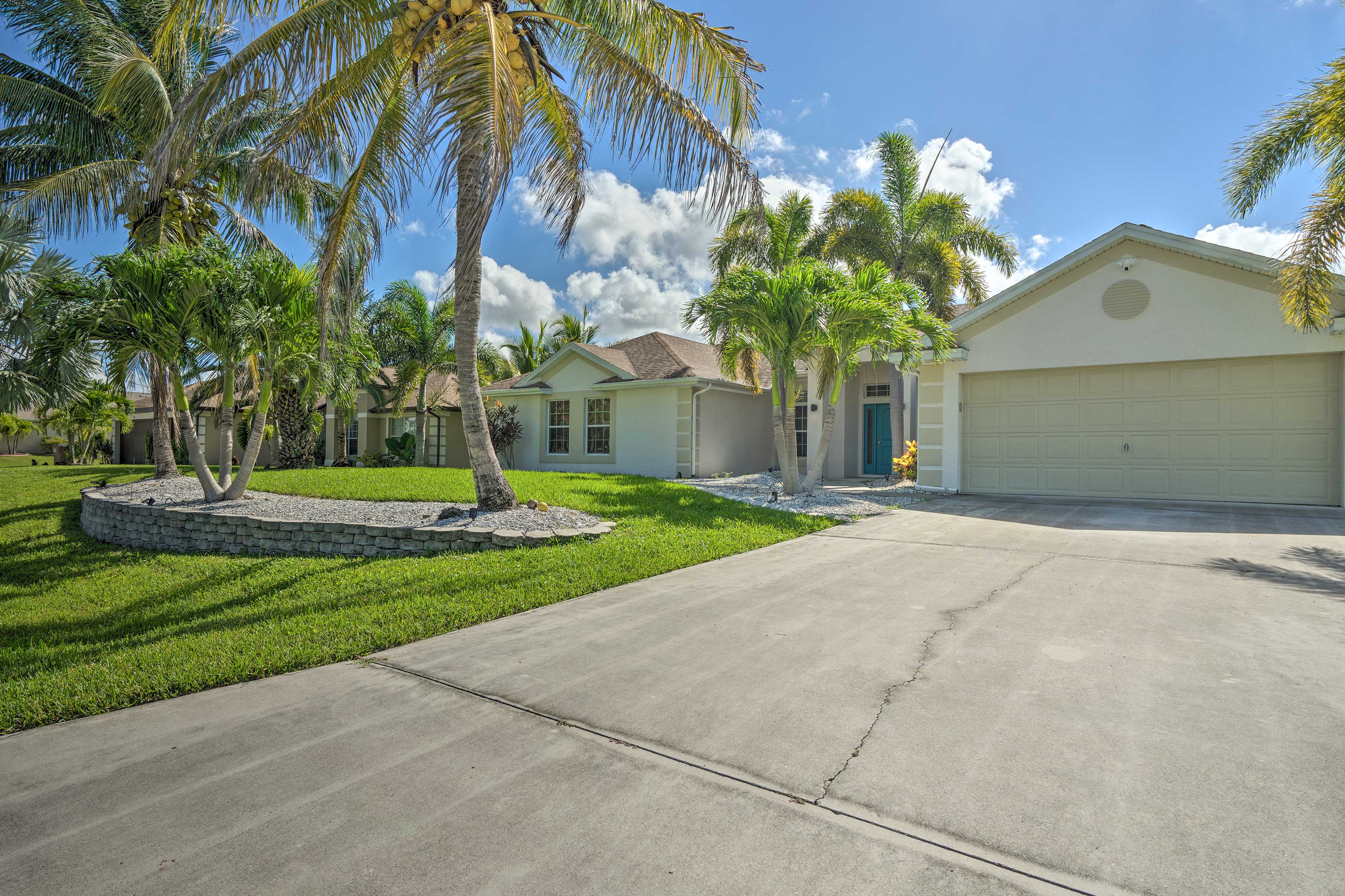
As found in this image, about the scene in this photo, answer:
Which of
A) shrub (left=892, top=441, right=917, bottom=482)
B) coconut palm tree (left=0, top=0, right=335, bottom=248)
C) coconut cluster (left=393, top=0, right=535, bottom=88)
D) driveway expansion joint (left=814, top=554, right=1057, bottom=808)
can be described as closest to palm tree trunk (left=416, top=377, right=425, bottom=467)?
coconut palm tree (left=0, top=0, right=335, bottom=248)

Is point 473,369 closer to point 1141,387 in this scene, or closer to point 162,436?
point 162,436

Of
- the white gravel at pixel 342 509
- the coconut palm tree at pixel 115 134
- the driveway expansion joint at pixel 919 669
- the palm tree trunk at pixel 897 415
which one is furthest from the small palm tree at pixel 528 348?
the driveway expansion joint at pixel 919 669

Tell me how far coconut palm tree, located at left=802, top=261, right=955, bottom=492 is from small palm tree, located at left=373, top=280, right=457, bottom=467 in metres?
14.4

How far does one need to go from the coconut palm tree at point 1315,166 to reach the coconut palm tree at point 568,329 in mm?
25614

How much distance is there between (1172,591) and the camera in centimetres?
568

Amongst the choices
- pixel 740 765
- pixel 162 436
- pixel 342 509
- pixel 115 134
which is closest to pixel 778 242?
pixel 342 509

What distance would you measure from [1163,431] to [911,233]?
774 cm

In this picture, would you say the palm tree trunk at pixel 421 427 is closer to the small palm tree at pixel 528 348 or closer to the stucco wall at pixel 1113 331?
the small palm tree at pixel 528 348

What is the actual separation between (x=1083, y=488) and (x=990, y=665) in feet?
34.5

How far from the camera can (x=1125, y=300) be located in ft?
39.4

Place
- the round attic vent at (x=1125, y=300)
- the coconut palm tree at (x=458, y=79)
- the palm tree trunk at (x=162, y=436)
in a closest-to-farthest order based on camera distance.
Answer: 1. the coconut palm tree at (x=458, y=79)
2. the round attic vent at (x=1125, y=300)
3. the palm tree trunk at (x=162, y=436)

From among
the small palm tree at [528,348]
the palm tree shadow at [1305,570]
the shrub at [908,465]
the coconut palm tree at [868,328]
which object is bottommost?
the palm tree shadow at [1305,570]

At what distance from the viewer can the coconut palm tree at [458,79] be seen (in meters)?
7.29

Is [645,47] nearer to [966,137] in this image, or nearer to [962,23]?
[962,23]
